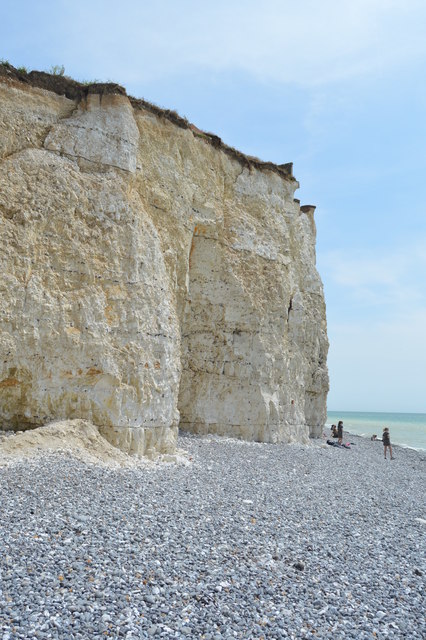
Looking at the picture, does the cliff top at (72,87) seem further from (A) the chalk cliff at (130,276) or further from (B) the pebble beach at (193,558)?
(B) the pebble beach at (193,558)

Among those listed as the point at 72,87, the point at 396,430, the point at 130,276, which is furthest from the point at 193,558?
the point at 396,430

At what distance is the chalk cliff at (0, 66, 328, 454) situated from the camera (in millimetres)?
10984

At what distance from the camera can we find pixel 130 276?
485 inches

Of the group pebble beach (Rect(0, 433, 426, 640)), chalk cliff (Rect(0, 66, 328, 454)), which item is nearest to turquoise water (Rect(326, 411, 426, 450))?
chalk cliff (Rect(0, 66, 328, 454))

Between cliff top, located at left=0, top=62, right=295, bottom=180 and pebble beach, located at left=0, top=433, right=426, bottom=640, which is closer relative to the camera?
pebble beach, located at left=0, top=433, right=426, bottom=640

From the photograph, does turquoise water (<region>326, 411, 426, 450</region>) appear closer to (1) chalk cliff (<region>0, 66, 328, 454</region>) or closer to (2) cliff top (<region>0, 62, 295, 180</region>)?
(1) chalk cliff (<region>0, 66, 328, 454</region>)

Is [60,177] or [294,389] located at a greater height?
[60,177]

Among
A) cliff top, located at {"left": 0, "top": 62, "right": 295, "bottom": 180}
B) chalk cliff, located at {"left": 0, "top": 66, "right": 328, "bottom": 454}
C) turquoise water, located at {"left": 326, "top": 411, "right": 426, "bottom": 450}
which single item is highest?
cliff top, located at {"left": 0, "top": 62, "right": 295, "bottom": 180}

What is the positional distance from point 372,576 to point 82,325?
25.4 ft

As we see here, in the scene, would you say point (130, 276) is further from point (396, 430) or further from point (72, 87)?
point (396, 430)

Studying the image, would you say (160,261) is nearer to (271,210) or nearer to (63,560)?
(271,210)

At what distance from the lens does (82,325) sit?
37.2ft

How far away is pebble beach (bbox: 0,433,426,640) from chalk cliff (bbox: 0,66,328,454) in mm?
1920

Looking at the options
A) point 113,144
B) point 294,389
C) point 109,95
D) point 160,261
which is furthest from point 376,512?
point 109,95
